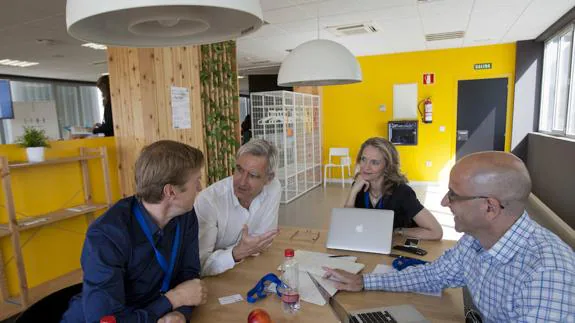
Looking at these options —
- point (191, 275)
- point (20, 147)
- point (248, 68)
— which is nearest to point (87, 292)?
point (191, 275)

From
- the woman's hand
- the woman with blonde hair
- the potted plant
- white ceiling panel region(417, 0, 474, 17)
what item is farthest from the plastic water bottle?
white ceiling panel region(417, 0, 474, 17)

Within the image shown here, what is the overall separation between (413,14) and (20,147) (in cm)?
502

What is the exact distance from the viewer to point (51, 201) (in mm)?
3516

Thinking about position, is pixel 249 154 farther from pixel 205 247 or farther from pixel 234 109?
pixel 234 109

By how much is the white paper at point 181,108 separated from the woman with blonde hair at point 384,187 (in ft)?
6.94

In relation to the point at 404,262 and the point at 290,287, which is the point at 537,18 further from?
the point at 290,287

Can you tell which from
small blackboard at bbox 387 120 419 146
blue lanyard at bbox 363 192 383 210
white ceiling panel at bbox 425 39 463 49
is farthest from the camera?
small blackboard at bbox 387 120 419 146

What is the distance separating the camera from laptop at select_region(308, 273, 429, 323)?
1250 millimetres

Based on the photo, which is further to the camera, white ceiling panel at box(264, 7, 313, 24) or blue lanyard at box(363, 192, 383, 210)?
white ceiling panel at box(264, 7, 313, 24)

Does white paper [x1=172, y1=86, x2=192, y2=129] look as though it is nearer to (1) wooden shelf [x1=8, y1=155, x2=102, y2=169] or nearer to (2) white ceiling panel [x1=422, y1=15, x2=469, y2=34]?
(1) wooden shelf [x1=8, y1=155, x2=102, y2=169]

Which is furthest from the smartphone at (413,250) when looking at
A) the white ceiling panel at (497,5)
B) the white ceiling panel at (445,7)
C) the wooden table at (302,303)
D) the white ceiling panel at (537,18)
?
the white ceiling panel at (537,18)

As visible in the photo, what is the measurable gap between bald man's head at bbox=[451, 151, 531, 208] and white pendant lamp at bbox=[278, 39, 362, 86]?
998 mm

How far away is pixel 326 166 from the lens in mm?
8148

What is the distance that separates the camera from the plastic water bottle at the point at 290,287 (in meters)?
1.34
